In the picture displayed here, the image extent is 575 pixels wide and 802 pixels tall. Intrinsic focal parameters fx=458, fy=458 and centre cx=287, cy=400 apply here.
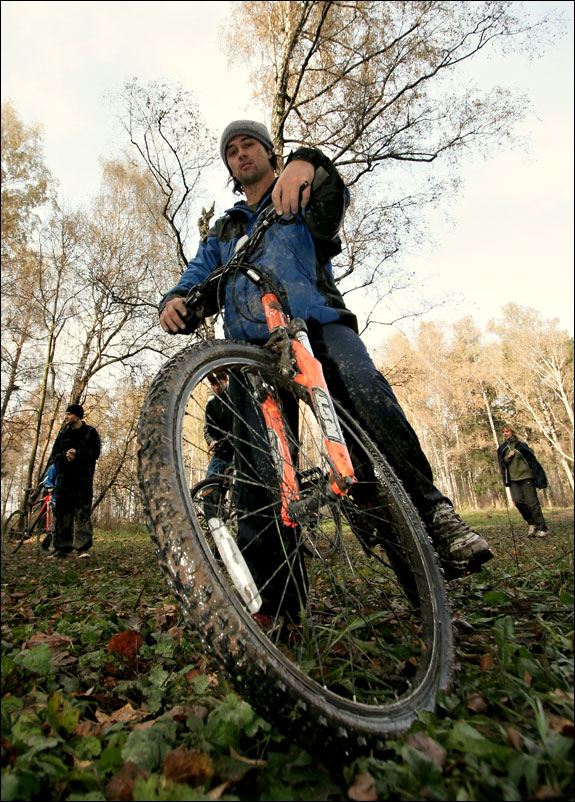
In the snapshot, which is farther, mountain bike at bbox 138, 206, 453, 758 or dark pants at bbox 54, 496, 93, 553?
dark pants at bbox 54, 496, 93, 553

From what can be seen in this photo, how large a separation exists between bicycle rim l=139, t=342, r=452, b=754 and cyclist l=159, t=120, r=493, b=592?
0.16 metres

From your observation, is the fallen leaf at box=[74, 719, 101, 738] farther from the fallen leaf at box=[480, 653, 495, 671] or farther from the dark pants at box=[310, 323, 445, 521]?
the dark pants at box=[310, 323, 445, 521]

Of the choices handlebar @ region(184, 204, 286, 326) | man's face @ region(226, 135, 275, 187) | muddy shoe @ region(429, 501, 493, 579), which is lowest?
muddy shoe @ region(429, 501, 493, 579)

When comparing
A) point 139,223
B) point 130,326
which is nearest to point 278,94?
point 139,223

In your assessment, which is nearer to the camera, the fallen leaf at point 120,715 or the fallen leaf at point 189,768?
the fallen leaf at point 189,768

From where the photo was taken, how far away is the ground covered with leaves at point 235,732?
89cm

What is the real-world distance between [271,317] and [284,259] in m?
0.33

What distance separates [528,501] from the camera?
10.4m

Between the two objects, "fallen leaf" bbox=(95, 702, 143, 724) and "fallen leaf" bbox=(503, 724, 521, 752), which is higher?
"fallen leaf" bbox=(503, 724, 521, 752)

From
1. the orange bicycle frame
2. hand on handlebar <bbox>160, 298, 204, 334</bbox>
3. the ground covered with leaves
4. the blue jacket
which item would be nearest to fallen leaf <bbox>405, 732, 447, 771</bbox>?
the ground covered with leaves

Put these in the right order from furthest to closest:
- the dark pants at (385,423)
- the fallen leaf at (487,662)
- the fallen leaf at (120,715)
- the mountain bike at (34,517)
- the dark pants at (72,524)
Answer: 1. the mountain bike at (34,517)
2. the dark pants at (72,524)
3. the dark pants at (385,423)
4. the fallen leaf at (487,662)
5. the fallen leaf at (120,715)

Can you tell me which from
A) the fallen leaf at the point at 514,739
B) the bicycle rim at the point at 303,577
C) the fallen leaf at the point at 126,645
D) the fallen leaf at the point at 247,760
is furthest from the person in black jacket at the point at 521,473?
the fallen leaf at the point at 247,760

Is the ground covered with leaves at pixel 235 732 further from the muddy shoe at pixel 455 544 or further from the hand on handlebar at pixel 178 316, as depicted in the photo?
the hand on handlebar at pixel 178 316

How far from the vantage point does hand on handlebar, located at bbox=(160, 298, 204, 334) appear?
2.05 m
